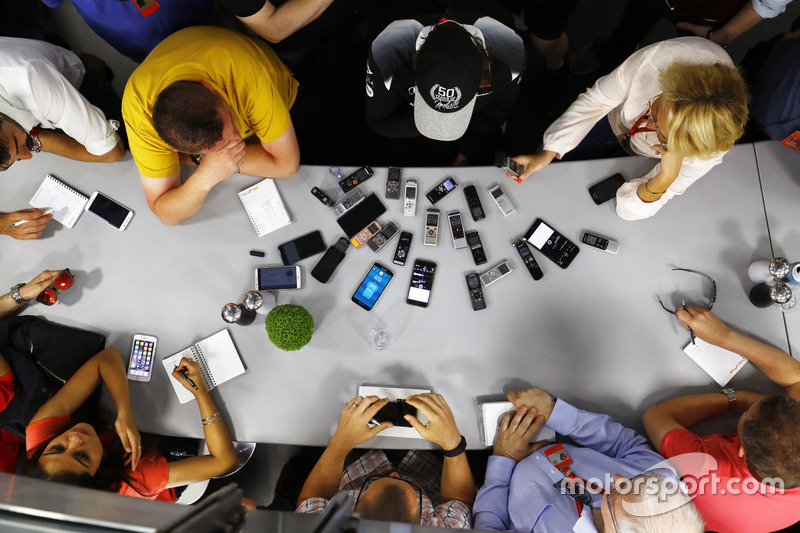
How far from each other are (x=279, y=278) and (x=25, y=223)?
45.5 inches

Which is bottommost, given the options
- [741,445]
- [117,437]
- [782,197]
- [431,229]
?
[117,437]

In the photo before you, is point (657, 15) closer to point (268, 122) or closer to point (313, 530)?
point (268, 122)

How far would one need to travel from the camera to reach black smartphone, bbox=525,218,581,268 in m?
2.13

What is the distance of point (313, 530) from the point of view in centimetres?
91

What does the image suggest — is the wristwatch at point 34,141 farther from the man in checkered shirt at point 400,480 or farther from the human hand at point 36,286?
the man in checkered shirt at point 400,480

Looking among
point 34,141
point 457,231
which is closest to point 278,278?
point 457,231

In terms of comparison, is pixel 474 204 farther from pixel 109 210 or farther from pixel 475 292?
pixel 109 210

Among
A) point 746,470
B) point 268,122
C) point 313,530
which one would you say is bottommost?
point 746,470

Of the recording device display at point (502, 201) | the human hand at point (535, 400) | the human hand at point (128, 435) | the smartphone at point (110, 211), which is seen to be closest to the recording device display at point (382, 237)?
the recording device display at point (502, 201)

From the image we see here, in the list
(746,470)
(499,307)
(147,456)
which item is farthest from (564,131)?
(147,456)

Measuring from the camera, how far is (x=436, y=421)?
1.96 metres

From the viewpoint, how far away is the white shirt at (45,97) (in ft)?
6.40

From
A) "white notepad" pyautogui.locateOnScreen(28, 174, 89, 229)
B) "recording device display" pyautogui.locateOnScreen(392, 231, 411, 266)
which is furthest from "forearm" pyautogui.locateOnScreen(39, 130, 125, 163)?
"recording device display" pyautogui.locateOnScreen(392, 231, 411, 266)

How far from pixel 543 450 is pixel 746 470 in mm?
772
